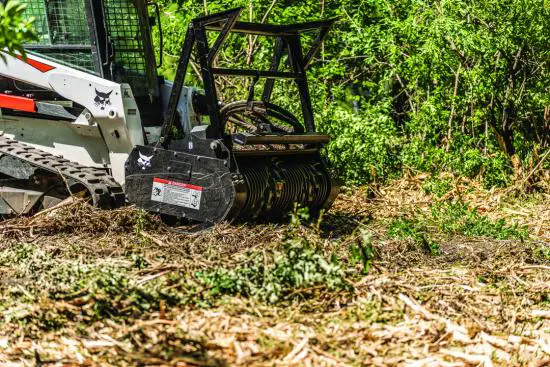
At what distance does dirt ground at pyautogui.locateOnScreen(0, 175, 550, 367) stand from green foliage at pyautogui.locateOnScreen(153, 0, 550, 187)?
442 cm

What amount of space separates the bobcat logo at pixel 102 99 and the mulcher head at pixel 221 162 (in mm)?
547

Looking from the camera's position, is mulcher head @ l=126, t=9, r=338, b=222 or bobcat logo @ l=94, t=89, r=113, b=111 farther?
bobcat logo @ l=94, t=89, r=113, b=111

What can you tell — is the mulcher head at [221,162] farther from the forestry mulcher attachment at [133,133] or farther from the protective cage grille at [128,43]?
the protective cage grille at [128,43]

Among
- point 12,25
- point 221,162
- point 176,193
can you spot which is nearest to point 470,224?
point 221,162

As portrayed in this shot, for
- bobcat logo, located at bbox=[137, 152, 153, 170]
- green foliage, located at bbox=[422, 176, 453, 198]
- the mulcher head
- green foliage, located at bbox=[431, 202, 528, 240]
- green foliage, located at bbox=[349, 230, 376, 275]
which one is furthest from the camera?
green foliage, located at bbox=[422, 176, 453, 198]

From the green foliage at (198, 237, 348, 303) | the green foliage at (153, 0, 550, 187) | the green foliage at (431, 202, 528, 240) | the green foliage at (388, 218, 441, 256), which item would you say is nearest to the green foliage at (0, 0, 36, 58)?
the green foliage at (198, 237, 348, 303)

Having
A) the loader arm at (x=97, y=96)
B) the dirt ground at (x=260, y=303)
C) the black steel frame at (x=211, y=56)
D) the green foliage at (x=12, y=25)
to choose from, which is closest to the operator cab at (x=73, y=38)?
the loader arm at (x=97, y=96)

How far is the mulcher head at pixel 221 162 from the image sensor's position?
8.35 meters

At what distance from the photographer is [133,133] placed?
9086mm

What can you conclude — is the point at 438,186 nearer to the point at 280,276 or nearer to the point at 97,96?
the point at 97,96

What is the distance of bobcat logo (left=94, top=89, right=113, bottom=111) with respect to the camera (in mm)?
8945

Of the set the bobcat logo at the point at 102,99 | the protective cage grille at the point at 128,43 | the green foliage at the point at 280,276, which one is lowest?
the green foliage at the point at 280,276

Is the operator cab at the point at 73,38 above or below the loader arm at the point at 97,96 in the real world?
above

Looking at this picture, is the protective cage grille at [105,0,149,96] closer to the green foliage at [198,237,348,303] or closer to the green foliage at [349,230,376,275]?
the green foliage at [349,230,376,275]
